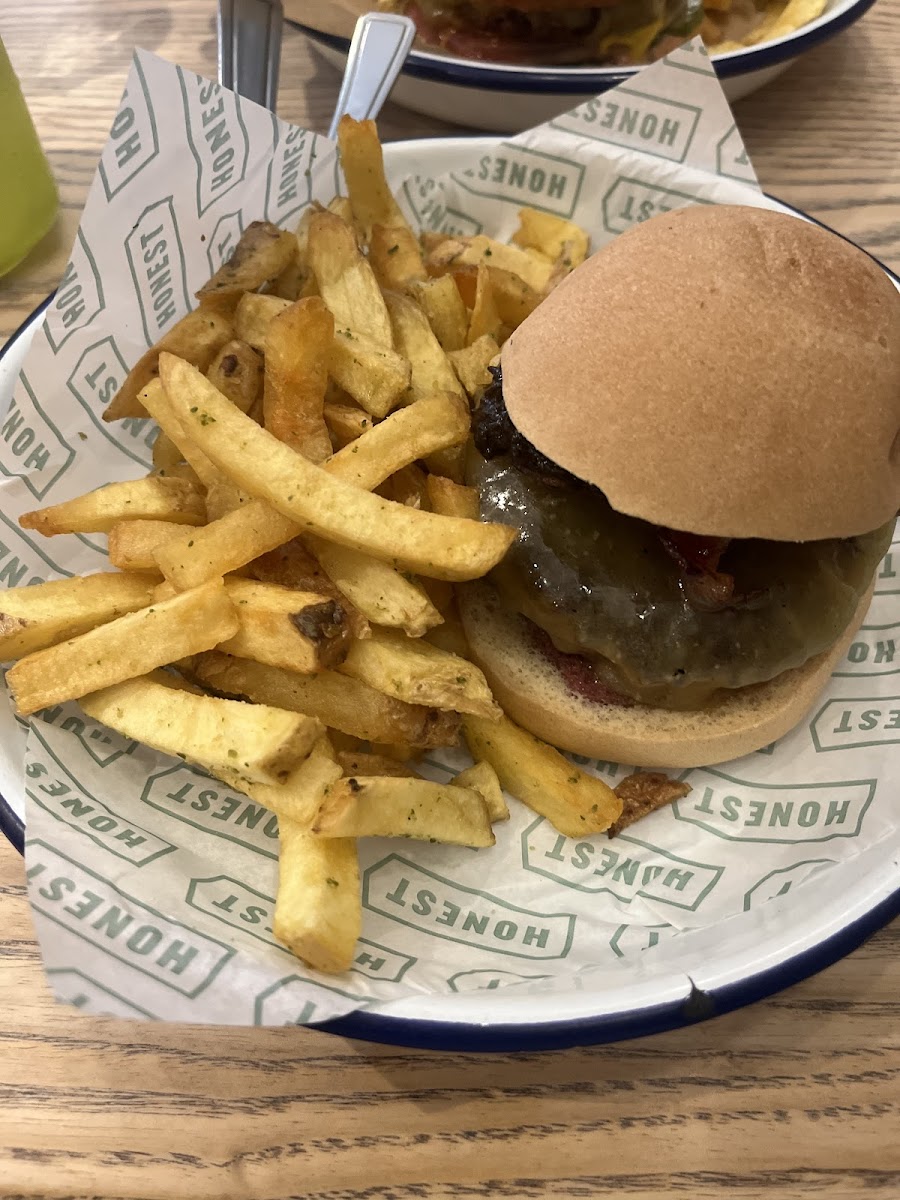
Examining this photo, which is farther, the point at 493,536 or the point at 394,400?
the point at 394,400

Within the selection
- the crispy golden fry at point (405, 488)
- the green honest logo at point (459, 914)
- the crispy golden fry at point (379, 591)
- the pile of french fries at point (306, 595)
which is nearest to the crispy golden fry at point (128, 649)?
the pile of french fries at point (306, 595)

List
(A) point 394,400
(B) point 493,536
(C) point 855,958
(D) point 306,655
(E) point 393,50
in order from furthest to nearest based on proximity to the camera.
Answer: (E) point 393,50, (A) point 394,400, (C) point 855,958, (B) point 493,536, (D) point 306,655

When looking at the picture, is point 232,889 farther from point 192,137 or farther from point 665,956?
point 192,137

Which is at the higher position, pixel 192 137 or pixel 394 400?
pixel 192 137

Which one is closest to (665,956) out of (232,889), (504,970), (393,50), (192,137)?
(504,970)

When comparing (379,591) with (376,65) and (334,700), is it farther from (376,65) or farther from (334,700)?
(376,65)

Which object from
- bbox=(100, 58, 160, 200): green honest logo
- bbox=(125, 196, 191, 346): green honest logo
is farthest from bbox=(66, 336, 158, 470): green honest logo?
bbox=(100, 58, 160, 200): green honest logo
